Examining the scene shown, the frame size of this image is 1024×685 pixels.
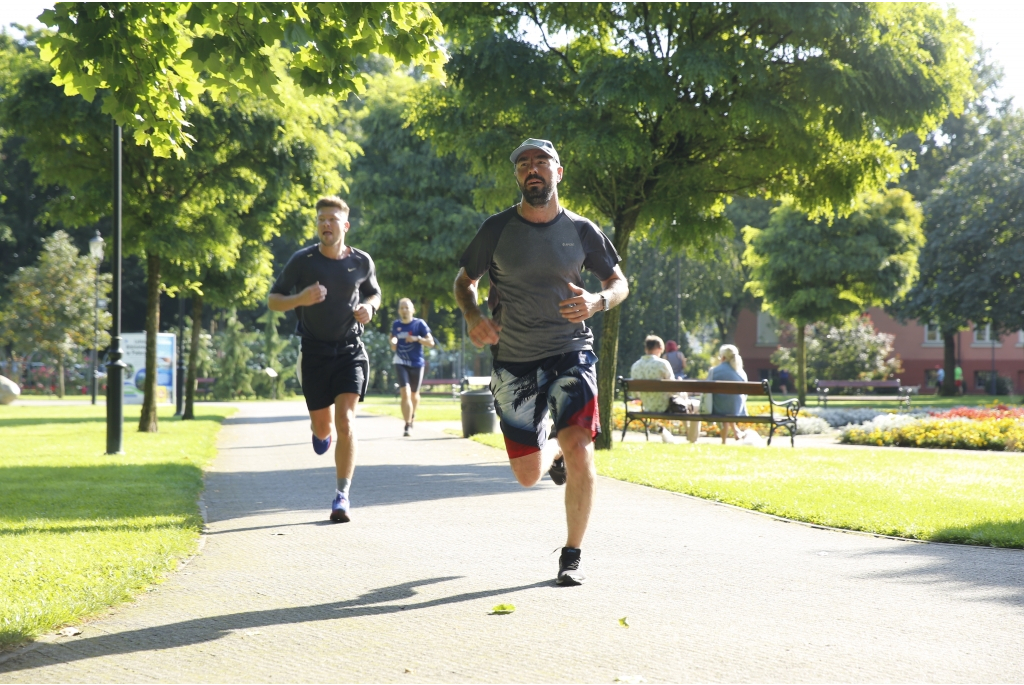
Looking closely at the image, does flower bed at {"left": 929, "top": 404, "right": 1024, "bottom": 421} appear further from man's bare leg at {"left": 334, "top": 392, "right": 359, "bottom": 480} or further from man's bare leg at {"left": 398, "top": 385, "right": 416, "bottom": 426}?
man's bare leg at {"left": 334, "top": 392, "right": 359, "bottom": 480}

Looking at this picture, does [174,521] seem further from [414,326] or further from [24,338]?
[24,338]

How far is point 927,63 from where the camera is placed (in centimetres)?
1208

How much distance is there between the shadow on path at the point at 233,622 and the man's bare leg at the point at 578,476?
30 centimetres

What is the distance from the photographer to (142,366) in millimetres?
27859

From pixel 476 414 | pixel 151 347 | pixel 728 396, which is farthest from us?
pixel 151 347

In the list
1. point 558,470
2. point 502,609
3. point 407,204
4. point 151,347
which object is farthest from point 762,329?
point 502,609

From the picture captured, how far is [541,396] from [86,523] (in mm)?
3564

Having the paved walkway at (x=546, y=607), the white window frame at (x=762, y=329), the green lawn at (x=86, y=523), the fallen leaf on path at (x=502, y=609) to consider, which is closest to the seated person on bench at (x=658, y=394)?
the green lawn at (x=86, y=523)

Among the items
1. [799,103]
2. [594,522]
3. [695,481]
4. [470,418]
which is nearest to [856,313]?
[470,418]

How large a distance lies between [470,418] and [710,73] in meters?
7.02

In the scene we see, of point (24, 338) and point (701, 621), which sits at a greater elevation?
point (24, 338)

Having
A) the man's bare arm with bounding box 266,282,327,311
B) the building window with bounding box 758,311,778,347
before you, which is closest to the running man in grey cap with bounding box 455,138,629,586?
the man's bare arm with bounding box 266,282,327,311

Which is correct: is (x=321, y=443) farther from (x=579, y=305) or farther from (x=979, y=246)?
(x=979, y=246)

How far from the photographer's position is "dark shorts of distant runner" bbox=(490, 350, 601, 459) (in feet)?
17.7
